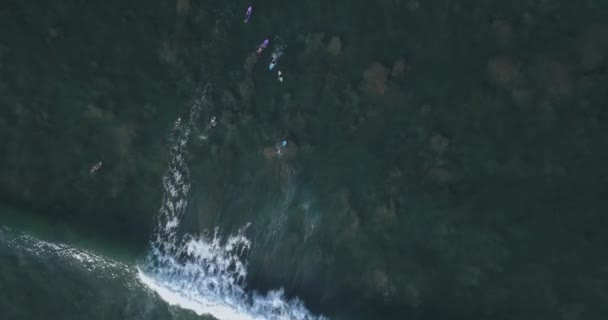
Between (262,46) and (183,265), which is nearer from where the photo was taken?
(262,46)

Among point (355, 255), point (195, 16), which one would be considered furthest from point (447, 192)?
point (195, 16)

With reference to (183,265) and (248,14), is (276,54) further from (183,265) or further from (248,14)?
(183,265)

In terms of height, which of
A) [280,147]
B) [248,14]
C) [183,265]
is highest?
[248,14]

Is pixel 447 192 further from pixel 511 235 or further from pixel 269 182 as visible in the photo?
pixel 269 182

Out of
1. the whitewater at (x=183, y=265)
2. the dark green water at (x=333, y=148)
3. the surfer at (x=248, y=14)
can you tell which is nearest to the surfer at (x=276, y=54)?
the dark green water at (x=333, y=148)

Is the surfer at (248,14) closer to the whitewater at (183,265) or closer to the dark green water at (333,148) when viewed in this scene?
the dark green water at (333,148)

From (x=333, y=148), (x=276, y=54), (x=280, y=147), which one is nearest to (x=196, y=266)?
(x=280, y=147)
